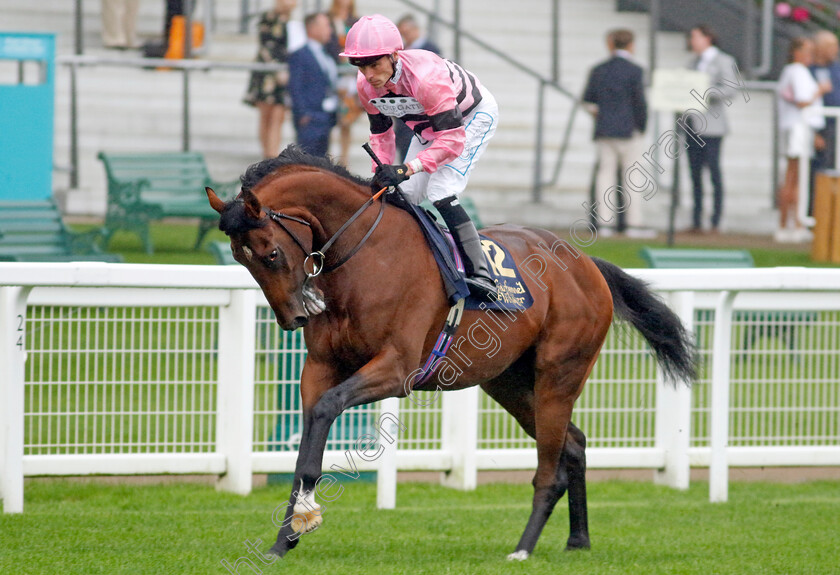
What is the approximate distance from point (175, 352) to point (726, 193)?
32.4 ft

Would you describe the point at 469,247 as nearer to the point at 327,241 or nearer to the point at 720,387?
the point at 327,241

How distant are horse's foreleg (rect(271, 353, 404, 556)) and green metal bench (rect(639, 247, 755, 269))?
3749 millimetres

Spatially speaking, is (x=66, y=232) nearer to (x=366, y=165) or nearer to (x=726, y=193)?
(x=366, y=165)

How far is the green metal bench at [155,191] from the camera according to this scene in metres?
10.6

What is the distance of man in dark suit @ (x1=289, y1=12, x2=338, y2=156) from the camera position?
438 inches

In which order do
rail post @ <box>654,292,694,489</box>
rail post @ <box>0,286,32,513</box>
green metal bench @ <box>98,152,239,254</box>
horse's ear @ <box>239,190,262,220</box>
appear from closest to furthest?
horse's ear @ <box>239,190,262,220</box>
rail post @ <box>0,286,32,513</box>
rail post @ <box>654,292,694,489</box>
green metal bench @ <box>98,152,239,254</box>

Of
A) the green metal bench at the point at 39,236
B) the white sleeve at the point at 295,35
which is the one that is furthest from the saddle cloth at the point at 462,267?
the white sleeve at the point at 295,35

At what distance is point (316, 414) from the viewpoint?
4.31 meters

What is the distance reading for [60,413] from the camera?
550cm

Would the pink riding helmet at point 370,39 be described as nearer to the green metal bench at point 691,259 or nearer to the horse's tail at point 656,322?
the horse's tail at point 656,322

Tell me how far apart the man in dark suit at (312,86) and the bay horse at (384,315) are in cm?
592

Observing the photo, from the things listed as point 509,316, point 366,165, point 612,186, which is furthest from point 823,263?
point 509,316

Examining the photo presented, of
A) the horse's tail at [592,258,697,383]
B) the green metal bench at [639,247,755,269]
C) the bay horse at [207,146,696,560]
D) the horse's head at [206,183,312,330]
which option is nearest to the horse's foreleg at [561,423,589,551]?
the bay horse at [207,146,696,560]

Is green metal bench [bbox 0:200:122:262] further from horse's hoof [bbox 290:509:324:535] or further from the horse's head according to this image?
horse's hoof [bbox 290:509:324:535]
